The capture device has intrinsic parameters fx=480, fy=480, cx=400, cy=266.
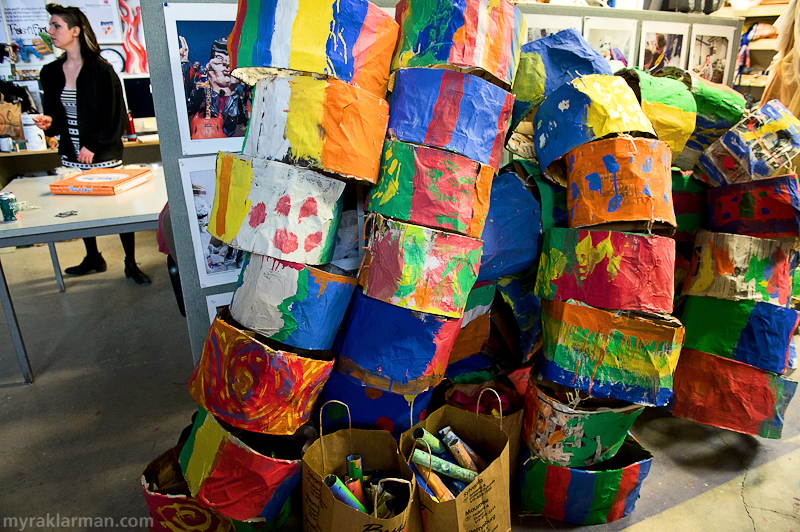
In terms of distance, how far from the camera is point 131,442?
169 cm

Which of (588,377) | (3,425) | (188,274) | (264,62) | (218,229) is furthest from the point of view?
(3,425)

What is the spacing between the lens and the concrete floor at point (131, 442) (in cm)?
141

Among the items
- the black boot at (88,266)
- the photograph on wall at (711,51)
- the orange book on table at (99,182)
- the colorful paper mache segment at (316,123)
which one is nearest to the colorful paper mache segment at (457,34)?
the colorful paper mache segment at (316,123)

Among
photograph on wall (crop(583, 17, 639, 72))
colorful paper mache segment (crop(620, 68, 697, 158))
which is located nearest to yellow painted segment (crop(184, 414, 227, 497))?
colorful paper mache segment (crop(620, 68, 697, 158))

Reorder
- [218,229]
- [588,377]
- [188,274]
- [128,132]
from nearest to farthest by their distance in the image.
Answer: [218,229]
[588,377]
[188,274]
[128,132]

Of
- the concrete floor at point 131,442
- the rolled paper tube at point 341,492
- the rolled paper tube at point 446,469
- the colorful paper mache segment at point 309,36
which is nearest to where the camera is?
the colorful paper mache segment at point 309,36

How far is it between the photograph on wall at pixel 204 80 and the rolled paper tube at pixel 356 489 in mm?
961

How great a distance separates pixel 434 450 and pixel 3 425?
5.44ft

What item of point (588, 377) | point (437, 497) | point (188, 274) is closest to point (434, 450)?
point (437, 497)

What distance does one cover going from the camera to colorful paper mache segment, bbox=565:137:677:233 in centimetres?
112

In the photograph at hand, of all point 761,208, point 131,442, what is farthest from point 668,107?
point 131,442

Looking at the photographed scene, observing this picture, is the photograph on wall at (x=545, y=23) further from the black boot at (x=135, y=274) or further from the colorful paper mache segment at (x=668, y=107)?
the black boot at (x=135, y=274)

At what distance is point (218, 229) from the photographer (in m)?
1.09

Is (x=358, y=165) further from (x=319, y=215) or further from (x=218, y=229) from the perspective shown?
(x=218, y=229)
